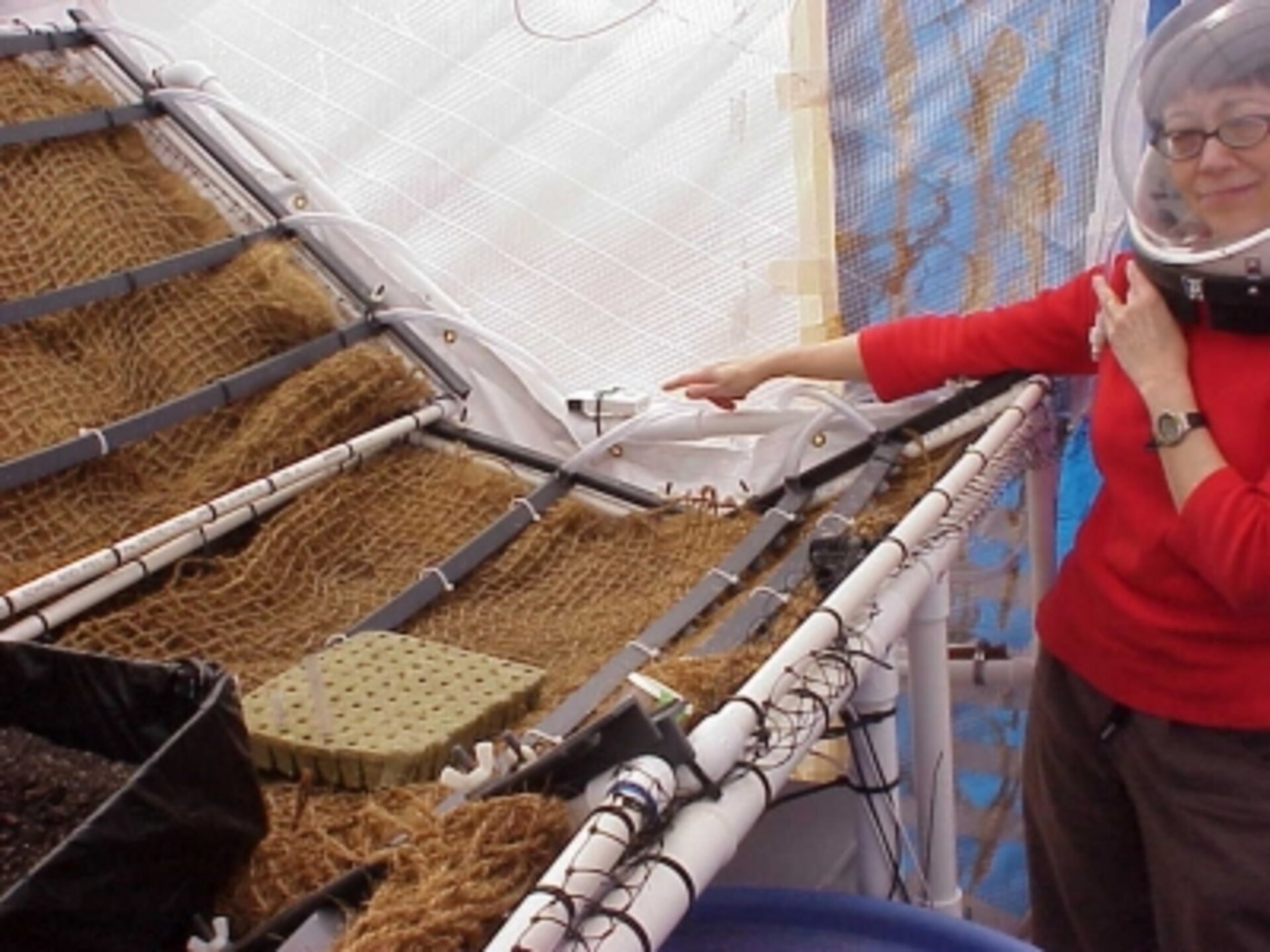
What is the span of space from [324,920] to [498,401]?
0.97m

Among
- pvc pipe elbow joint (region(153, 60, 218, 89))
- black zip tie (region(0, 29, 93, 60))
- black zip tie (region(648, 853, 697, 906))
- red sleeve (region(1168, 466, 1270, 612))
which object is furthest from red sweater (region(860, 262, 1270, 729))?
black zip tie (region(0, 29, 93, 60))

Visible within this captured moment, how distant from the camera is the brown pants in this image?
1209 mm

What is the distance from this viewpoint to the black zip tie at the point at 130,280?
5.06 ft

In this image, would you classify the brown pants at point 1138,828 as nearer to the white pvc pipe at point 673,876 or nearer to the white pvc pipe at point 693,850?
the white pvc pipe at point 693,850

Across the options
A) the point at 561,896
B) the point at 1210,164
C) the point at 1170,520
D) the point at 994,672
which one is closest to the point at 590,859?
the point at 561,896

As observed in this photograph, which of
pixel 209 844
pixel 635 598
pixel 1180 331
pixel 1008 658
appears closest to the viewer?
pixel 209 844

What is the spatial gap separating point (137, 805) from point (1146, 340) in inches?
33.5

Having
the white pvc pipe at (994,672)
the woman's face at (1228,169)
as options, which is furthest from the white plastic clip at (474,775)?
the white pvc pipe at (994,672)

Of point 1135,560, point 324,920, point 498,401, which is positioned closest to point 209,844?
point 324,920

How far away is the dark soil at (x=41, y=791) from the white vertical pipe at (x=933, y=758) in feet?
2.42

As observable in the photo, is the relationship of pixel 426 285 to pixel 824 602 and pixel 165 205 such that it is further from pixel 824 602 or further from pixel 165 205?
pixel 824 602

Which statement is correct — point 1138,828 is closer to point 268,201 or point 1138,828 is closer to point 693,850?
point 693,850

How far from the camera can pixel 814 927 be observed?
3.84 feet

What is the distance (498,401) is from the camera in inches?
70.0
